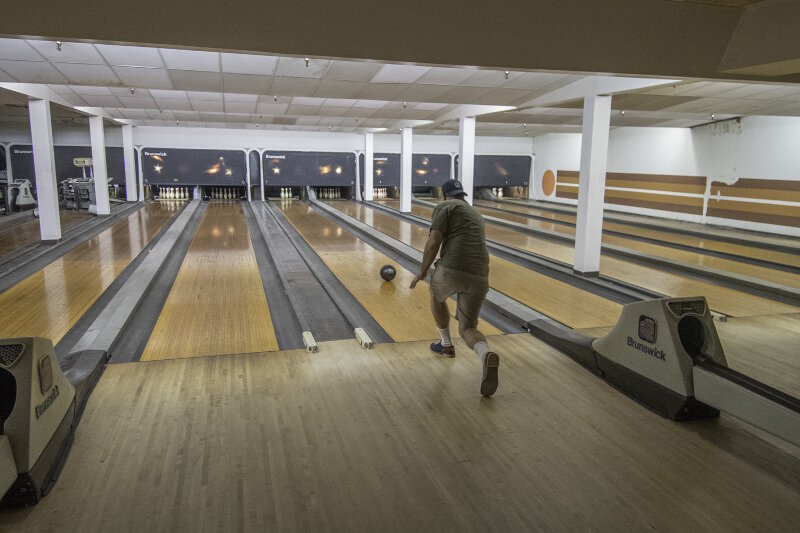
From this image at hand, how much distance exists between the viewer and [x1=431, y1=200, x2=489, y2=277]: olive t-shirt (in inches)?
130

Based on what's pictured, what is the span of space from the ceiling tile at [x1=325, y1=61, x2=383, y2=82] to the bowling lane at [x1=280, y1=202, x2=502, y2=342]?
7.38ft

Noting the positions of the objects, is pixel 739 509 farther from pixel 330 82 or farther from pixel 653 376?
pixel 330 82

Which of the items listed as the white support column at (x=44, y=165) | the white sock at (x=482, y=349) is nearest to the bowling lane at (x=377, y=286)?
the white sock at (x=482, y=349)

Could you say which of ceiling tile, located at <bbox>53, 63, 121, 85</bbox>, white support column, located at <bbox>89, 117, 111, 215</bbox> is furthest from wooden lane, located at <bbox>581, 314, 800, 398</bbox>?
white support column, located at <bbox>89, 117, 111, 215</bbox>

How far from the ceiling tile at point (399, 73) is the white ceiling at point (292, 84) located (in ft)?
0.04

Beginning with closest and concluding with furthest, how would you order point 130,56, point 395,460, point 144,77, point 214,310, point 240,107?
1. point 395,460
2. point 214,310
3. point 130,56
4. point 144,77
5. point 240,107

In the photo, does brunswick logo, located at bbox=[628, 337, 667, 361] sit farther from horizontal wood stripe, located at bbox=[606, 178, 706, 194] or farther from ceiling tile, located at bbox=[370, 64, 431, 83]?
horizontal wood stripe, located at bbox=[606, 178, 706, 194]

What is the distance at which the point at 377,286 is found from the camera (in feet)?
19.9

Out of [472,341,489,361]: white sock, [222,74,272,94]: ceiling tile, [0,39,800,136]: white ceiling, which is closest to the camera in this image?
[472,341,489,361]: white sock

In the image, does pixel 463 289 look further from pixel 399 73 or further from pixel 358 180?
pixel 358 180

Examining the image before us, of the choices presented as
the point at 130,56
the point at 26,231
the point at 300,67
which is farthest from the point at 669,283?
the point at 26,231

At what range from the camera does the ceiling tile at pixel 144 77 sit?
603 cm

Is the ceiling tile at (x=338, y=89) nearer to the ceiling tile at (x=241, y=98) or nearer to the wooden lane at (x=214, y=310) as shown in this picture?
the ceiling tile at (x=241, y=98)

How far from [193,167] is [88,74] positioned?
10.3 m
